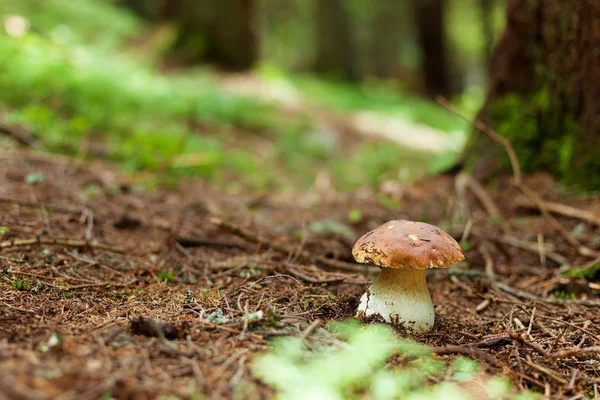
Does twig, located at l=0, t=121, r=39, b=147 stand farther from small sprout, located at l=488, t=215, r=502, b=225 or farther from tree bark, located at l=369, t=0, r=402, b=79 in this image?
tree bark, located at l=369, t=0, r=402, b=79

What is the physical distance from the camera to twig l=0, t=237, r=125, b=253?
3.14 metres

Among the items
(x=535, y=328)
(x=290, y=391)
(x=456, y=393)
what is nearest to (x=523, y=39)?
(x=535, y=328)

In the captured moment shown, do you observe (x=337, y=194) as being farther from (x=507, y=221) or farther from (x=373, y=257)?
(x=373, y=257)

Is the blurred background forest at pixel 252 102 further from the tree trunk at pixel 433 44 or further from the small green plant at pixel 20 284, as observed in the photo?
the small green plant at pixel 20 284

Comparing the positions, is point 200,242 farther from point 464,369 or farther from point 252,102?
point 252,102

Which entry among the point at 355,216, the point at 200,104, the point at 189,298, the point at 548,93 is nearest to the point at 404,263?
the point at 189,298

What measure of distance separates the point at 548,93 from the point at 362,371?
416 centimetres

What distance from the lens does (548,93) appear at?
4.95 meters

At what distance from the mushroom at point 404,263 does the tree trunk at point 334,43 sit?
642 inches

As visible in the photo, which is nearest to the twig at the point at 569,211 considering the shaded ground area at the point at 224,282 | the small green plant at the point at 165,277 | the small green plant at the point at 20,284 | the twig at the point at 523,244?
the shaded ground area at the point at 224,282

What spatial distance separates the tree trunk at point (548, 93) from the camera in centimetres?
455

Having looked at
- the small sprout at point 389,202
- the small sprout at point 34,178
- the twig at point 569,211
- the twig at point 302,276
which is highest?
the twig at point 569,211

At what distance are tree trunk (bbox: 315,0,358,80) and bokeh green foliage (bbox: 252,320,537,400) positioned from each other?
55.6ft

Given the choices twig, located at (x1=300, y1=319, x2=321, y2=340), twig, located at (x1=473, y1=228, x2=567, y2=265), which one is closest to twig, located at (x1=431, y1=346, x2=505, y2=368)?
twig, located at (x1=300, y1=319, x2=321, y2=340)
